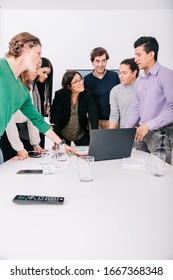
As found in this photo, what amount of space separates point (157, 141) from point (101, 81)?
30.8 inches

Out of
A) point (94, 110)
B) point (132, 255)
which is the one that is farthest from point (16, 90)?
point (132, 255)

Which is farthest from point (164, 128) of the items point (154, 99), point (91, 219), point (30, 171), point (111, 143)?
point (91, 219)

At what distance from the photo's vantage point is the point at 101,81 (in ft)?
7.91

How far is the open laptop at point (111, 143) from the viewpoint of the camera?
146 centimetres

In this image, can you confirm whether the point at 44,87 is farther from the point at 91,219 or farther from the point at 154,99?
the point at 91,219

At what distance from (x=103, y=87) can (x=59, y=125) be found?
1.69 ft

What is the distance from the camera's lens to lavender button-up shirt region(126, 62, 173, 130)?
75.2 inches

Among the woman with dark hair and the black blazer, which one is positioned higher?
the woman with dark hair

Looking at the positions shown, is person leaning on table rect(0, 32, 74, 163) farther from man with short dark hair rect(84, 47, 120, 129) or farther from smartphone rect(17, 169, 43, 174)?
man with short dark hair rect(84, 47, 120, 129)

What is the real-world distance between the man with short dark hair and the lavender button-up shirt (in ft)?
0.96

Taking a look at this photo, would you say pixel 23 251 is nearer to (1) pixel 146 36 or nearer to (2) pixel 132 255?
(2) pixel 132 255

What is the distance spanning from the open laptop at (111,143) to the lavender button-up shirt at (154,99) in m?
0.41

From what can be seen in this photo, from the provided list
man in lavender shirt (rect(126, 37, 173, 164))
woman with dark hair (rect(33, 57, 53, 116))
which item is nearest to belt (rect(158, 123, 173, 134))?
man in lavender shirt (rect(126, 37, 173, 164))

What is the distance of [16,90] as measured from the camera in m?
1.51
